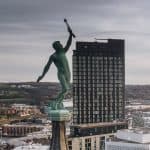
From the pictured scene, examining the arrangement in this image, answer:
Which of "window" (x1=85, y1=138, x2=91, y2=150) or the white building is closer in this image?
the white building

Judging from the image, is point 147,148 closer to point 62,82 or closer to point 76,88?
point 76,88

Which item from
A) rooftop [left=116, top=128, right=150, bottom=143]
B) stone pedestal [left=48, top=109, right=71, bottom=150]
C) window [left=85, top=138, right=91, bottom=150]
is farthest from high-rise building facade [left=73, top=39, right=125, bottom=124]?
stone pedestal [left=48, top=109, right=71, bottom=150]

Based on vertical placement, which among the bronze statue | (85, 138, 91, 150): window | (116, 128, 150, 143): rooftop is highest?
the bronze statue

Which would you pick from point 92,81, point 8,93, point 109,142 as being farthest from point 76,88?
point 8,93

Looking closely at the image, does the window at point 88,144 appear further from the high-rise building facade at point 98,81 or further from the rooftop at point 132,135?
the high-rise building facade at point 98,81

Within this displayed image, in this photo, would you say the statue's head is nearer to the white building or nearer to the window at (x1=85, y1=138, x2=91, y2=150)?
the white building
